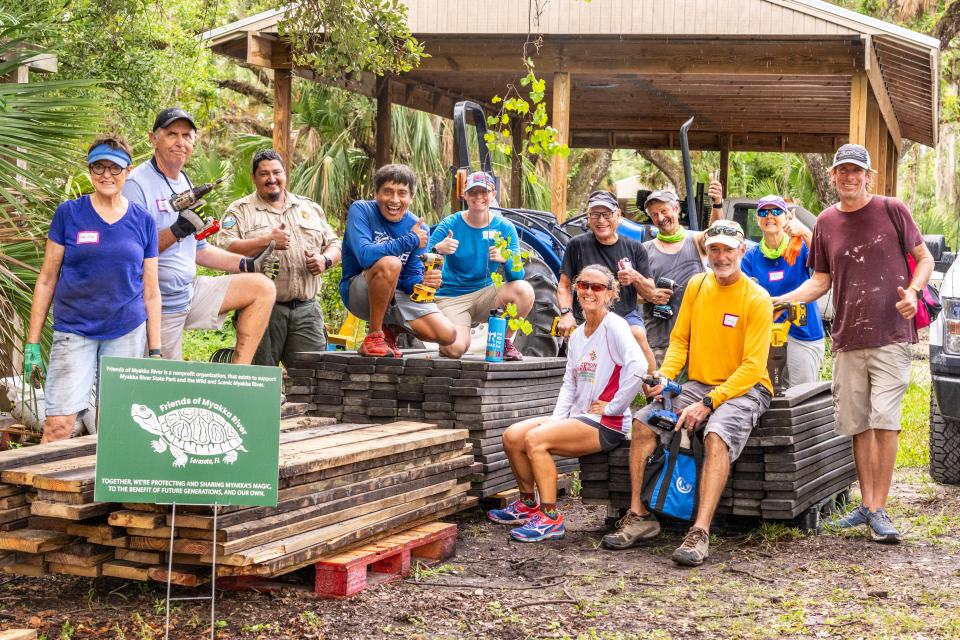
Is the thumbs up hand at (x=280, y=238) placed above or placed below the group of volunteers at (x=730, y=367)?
above

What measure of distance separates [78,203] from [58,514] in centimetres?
174

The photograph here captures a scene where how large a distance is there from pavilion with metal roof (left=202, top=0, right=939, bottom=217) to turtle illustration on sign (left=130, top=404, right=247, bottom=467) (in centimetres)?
686

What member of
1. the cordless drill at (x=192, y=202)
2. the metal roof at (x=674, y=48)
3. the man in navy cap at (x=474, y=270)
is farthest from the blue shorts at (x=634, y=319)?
the metal roof at (x=674, y=48)

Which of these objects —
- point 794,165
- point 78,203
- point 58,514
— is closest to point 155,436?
point 58,514

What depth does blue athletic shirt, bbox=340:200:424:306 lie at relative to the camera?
701 cm

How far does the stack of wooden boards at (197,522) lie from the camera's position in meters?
4.62

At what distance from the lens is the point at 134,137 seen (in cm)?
1136

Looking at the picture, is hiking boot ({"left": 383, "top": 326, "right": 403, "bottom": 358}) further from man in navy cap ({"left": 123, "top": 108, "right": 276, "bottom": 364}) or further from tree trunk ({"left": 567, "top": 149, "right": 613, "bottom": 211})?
tree trunk ({"left": 567, "top": 149, "right": 613, "bottom": 211})

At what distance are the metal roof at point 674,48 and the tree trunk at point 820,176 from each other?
529 centimetres

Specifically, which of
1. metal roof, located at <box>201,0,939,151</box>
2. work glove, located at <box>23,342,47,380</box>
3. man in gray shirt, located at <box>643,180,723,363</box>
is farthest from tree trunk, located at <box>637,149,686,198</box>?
work glove, located at <box>23,342,47,380</box>

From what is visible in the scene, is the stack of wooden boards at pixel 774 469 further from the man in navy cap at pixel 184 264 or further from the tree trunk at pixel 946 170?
the tree trunk at pixel 946 170

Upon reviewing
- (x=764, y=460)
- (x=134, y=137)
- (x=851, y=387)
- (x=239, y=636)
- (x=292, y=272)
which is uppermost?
(x=134, y=137)

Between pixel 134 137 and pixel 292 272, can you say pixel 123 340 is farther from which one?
pixel 134 137

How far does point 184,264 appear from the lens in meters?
6.35
